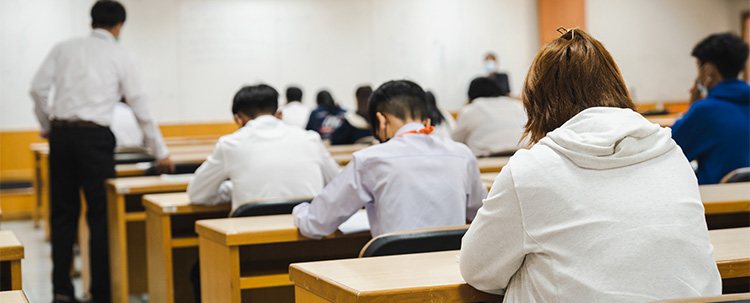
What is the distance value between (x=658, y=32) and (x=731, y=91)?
8.68m

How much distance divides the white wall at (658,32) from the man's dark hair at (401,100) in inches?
360

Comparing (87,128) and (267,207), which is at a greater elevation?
(87,128)

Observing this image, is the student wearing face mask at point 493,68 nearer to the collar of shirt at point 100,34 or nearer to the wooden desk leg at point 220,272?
the collar of shirt at point 100,34

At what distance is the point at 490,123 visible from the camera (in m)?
5.67

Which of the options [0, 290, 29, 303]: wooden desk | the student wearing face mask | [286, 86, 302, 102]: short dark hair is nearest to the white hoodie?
[0, 290, 29, 303]: wooden desk

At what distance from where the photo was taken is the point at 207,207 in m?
3.18

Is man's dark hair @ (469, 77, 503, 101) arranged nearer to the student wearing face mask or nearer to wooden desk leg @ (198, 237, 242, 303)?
wooden desk leg @ (198, 237, 242, 303)

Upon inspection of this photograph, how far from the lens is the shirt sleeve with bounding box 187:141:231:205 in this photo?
311cm

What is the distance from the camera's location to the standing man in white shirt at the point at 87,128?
4012 mm

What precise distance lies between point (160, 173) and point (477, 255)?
3152 millimetres

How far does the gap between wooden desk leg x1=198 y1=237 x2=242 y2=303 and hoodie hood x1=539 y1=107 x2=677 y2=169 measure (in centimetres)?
126

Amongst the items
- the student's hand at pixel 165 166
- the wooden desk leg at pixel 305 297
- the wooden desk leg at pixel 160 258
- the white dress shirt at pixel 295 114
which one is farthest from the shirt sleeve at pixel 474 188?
the white dress shirt at pixel 295 114

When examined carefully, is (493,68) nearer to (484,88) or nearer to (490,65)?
(490,65)

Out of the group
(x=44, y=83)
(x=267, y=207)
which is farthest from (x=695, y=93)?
(x=44, y=83)
